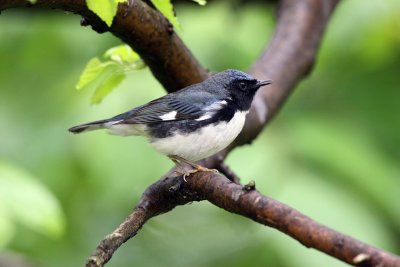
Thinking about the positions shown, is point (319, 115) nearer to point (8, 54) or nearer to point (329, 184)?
point (329, 184)

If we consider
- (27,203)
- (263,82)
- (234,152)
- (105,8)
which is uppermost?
(105,8)

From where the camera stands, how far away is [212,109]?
4.05 m

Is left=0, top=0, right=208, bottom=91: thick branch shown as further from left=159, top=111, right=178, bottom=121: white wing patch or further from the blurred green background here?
the blurred green background

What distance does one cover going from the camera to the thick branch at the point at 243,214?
2016 mm

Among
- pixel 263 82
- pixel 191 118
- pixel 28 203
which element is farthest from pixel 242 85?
pixel 28 203

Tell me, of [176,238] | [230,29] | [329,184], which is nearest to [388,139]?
[329,184]

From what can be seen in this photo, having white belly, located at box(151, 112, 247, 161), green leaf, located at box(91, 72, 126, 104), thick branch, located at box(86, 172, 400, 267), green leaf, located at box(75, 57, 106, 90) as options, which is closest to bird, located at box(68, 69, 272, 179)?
white belly, located at box(151, 112, 247, 161)

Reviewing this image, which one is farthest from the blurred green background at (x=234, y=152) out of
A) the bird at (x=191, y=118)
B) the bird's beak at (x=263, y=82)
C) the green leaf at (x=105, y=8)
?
the green leaf at (x=105, y=8)

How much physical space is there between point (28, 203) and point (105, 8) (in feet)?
5.09

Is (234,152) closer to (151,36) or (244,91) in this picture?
(244,91)

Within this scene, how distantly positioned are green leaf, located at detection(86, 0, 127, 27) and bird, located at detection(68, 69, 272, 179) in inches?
47.5

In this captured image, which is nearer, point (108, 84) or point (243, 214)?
point (243, 214)

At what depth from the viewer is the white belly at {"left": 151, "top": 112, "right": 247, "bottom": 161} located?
3.70 metres

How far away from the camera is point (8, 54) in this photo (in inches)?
217
